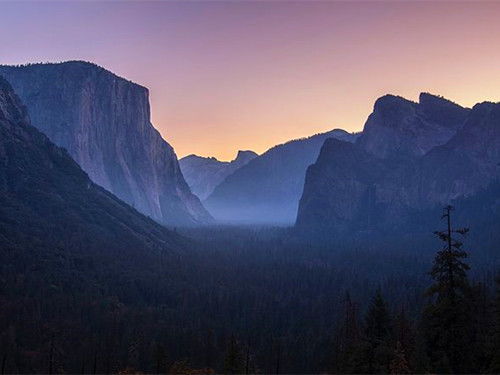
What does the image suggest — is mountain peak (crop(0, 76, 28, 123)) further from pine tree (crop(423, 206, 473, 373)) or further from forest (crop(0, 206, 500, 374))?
pine tree (crop(423, 206, 473, 373))

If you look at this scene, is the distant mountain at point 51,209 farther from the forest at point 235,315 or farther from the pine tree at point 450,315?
the pine tree at point 450,315

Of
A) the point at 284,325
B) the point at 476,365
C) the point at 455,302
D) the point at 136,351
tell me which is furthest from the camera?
the point at 284,325

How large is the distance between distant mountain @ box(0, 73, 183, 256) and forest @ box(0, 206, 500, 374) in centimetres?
261

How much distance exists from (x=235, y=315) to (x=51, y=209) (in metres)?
77.3

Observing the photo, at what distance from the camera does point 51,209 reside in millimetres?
152375

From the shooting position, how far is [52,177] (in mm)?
167250

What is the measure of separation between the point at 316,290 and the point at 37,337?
7206cm

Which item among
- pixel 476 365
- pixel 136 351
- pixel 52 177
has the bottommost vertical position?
pixel 136 351

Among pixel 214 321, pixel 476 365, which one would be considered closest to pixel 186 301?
pixel 214 321

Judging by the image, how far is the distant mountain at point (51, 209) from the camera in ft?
435

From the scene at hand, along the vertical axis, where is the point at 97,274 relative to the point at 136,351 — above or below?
above

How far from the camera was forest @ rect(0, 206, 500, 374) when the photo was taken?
3784 centimetres

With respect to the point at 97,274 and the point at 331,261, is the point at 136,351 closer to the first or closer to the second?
the point at 97,274

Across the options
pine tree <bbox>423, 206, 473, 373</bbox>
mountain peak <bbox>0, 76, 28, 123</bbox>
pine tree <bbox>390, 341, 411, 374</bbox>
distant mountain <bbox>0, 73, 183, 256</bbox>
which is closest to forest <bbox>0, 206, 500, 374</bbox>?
pine tree <bbox>423, 206, 473, 373</bbox>
